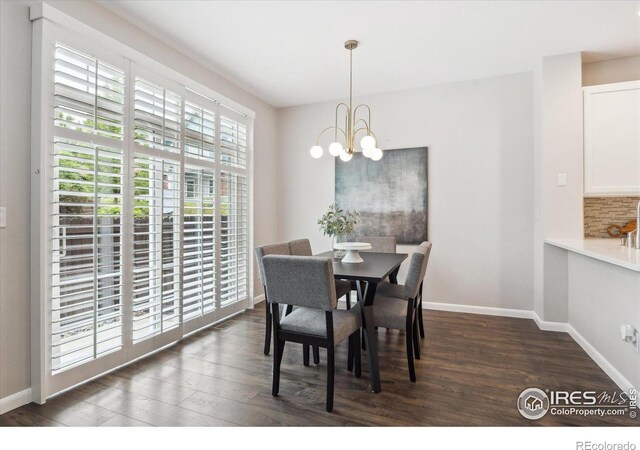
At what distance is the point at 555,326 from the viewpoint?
3.38 metres

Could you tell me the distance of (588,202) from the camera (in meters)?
3.48

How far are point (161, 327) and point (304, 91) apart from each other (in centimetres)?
317

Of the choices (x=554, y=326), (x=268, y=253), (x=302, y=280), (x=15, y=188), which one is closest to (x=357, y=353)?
(x=302, y=280)

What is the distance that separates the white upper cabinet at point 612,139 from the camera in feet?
10.1

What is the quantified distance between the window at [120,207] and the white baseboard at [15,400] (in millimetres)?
106

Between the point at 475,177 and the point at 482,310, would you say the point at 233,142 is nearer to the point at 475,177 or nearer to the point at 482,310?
the point at 475,177

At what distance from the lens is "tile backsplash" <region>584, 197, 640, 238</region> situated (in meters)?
3.36

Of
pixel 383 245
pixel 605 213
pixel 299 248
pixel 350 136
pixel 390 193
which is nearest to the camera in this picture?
pixel 350 136

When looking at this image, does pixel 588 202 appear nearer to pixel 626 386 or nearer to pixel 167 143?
pixel 626 386

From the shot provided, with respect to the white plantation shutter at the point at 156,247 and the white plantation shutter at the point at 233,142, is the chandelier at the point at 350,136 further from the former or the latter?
the white plantation shutter at the point at 156,247

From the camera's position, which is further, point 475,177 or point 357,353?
point 475,177

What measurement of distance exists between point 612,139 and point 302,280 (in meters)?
3.27

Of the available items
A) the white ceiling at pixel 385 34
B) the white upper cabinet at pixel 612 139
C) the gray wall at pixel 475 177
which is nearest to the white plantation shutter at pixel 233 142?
the white ceiling at pixel 385 34

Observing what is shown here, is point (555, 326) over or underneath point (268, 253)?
underneath
